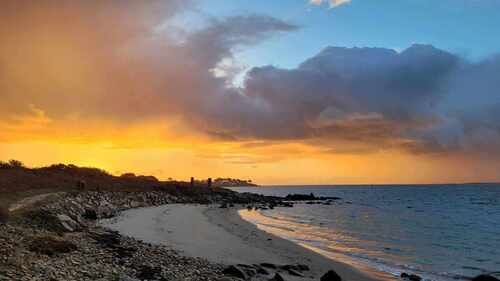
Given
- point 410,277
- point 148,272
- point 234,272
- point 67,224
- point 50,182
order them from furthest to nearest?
point 50,182
point 410,277
point 67,224
point 234,272
point 148,272

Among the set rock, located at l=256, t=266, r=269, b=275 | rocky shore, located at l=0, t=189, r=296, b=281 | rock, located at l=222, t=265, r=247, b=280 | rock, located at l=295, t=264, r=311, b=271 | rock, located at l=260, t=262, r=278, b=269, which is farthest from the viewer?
rock, located at l=295, t=264, r=311, b=271

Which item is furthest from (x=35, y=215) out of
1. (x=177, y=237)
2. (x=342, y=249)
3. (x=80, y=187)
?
(x=80, y=187)

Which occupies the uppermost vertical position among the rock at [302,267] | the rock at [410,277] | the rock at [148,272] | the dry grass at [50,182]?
the dry grass at [50,182]

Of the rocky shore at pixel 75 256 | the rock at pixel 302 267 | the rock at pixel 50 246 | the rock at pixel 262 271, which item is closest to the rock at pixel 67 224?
the rocky shore at pixel 75 256

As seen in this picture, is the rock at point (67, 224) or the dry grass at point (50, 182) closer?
the rock at point (67, 224)

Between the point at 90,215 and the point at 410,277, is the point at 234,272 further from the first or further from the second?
the point at 90,215

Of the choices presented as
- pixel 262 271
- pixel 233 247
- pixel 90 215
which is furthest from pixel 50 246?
pixel 90 215

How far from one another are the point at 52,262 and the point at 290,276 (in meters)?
10.0

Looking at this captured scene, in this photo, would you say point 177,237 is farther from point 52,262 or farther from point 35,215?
point 52,262

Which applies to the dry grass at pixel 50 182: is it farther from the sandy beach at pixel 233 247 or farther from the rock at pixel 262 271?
the rock at pixel 262 271

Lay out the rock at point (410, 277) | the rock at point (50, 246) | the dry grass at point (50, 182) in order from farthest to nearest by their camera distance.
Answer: the dry grass at point (50, 182) < the rock at point (410, 277) < the rock at point (50, 246)

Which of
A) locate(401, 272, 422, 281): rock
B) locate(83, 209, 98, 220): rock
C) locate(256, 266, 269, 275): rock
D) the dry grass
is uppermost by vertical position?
the dry grass

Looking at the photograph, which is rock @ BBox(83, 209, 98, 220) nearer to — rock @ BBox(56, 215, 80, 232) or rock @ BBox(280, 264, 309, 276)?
rock @ BBox(56, 215, 80, 232)

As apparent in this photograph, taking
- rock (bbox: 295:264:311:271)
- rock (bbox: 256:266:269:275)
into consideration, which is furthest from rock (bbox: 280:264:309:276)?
rock (bbox: 256:266:269:275)
